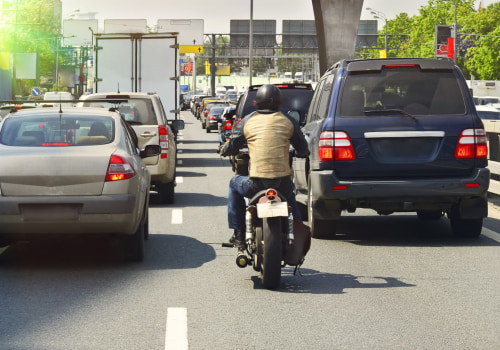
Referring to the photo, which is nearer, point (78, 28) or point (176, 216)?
point (176, 216)

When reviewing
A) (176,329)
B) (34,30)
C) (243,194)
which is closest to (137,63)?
(243,194)

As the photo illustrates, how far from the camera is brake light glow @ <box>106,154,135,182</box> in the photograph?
954cm

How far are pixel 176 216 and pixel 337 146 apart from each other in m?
3.90

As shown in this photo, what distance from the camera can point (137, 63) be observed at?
87.6ft

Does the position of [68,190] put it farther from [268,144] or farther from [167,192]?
[167,192]

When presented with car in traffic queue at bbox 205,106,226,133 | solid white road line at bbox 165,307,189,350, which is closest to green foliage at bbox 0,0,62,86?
car in traffic queue at bbox 205,106,226,133

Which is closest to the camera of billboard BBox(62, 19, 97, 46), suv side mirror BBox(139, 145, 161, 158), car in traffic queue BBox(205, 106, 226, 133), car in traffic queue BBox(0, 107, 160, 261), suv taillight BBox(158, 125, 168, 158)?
car in traffic queue BBox(0, 107, 160, 261)

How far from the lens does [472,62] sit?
98500 millimetres

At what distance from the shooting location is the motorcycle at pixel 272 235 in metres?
8.21

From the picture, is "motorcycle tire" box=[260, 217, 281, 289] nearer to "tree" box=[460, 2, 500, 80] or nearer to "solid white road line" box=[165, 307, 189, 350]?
"solid white road line" box=[165, 307, 189, 350]

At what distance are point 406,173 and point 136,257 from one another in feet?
9.96

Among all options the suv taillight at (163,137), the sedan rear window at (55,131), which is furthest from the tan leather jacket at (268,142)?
the suv taillight at (163,137)

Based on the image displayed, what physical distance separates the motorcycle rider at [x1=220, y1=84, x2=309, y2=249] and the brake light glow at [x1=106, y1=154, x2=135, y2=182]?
1244 millimetres

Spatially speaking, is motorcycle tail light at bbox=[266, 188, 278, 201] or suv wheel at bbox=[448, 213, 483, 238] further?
suv wheel at bbox=[448, 213, 483, 238]
